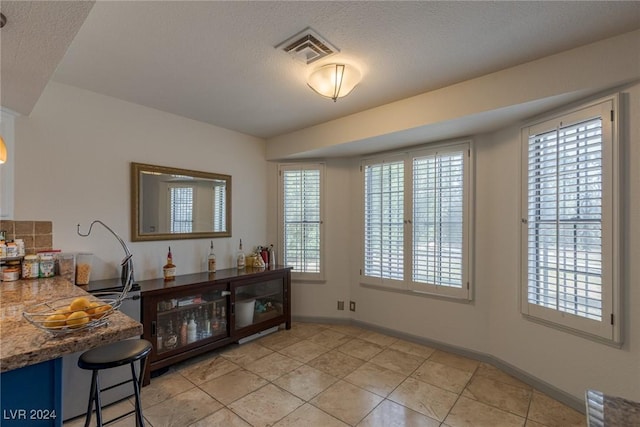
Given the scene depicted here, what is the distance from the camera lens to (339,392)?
2328mm

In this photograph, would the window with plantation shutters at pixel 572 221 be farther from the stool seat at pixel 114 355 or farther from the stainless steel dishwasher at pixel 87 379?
the stainless steel dishwasher at pixel 87 379

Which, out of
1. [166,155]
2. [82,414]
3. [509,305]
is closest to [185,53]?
[166,155]

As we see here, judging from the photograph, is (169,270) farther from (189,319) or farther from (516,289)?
(516,289)

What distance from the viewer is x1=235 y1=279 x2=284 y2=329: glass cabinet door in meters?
3.26

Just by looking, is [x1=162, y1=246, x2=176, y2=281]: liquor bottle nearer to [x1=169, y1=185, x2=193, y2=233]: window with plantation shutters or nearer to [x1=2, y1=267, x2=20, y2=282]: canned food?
[x1=169, y1=185, x2=193, y2=233]: window with plantation shutters

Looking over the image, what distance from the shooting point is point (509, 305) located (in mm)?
2604

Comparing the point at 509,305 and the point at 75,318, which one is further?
the point at 509,305

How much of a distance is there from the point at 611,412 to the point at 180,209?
10.9 feet

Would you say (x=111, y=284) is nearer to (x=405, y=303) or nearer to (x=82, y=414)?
(x=82, y=414)

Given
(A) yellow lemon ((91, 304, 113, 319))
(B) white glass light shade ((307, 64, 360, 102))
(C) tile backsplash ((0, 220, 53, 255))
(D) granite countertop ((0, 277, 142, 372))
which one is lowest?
(D) granite countertop ((0, 277, 142, 372))

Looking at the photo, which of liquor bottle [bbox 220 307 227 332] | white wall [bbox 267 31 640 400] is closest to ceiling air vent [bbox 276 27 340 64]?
white wall [bbox 267 31 640 400]

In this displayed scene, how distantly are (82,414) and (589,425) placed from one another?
2.78 m

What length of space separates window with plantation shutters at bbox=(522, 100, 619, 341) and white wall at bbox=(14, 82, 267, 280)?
3152 millimetres

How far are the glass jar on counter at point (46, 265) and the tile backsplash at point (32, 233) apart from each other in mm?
179
